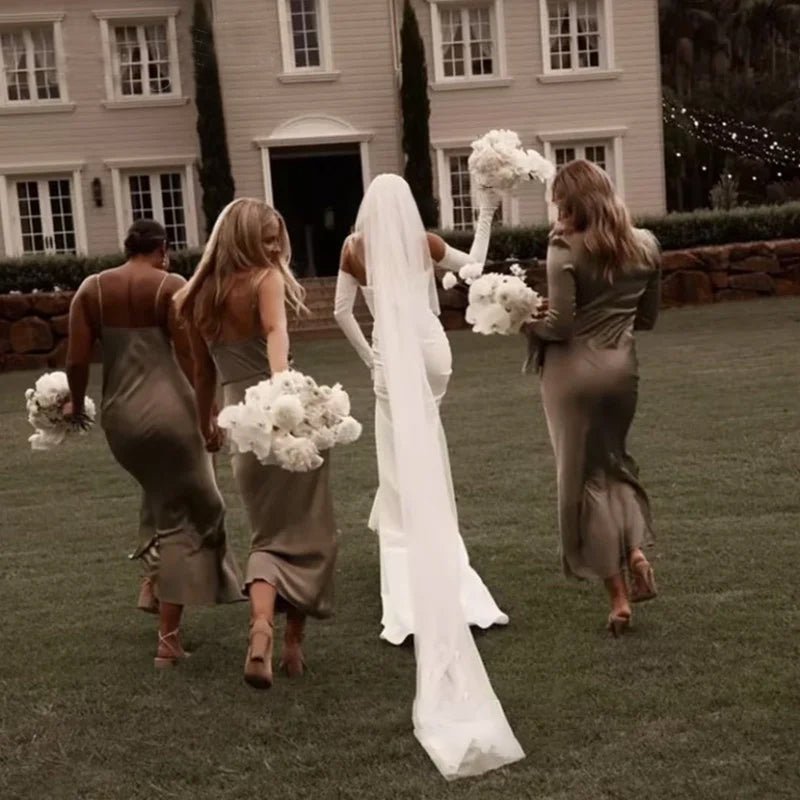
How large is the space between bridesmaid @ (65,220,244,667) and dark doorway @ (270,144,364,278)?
70.1 feet

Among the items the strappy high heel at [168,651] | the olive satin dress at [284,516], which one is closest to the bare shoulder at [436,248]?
the olive satin dress at [284,516]

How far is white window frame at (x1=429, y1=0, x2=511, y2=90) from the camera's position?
25.2m

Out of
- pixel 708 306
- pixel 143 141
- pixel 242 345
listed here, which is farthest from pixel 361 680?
pixel 143 141

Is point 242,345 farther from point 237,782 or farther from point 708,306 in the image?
point 708,306

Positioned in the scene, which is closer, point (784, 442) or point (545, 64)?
point (784, 442)

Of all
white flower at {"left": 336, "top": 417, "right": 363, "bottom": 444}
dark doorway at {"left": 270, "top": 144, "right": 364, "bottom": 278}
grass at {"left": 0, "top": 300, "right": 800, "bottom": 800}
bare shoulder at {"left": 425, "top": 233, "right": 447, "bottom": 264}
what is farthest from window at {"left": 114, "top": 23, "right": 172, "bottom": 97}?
white flower at {"left": 336, "top": 417, "right": 363, "bottom": 444}

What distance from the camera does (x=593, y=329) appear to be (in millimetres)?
5496

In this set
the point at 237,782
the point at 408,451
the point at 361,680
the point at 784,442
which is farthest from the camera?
the point at 784,442

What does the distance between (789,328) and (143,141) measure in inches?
560

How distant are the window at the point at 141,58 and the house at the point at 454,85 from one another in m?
1.42

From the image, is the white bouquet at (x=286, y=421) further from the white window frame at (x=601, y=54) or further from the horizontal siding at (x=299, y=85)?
the white window frame at (x=601, y=54)

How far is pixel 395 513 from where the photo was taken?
6051 mm

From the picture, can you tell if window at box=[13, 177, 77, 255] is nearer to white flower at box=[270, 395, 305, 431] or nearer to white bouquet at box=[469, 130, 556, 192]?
white bouquet at box=[469, 130, 556, 192]

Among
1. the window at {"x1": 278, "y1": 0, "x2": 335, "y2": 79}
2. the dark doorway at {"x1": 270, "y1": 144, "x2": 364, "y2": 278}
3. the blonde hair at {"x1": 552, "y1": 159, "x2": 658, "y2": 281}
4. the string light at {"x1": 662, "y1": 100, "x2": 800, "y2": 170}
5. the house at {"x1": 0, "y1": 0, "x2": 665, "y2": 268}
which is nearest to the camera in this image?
the blonde hair at {"x1": 552, "y1": 159, "x2": 658, "y2": 281}
